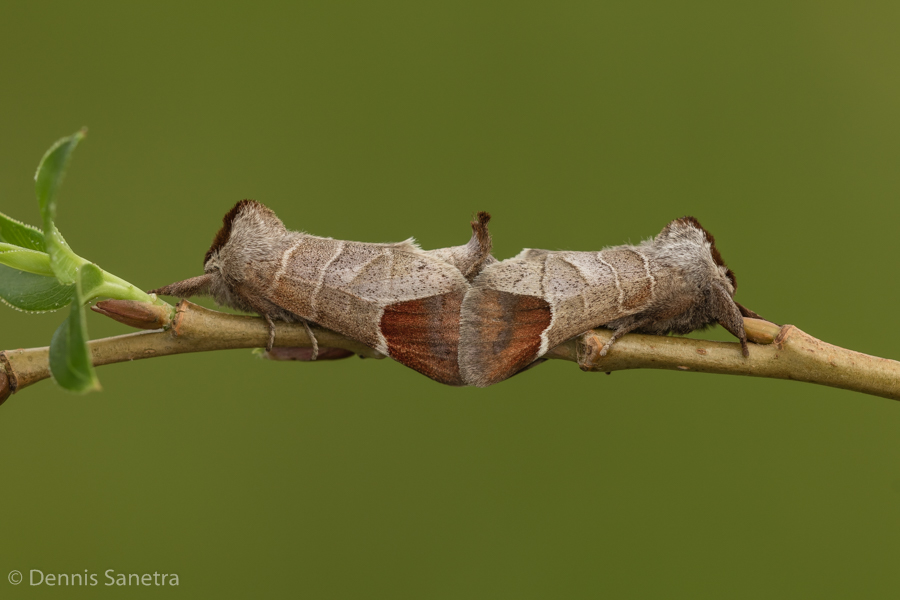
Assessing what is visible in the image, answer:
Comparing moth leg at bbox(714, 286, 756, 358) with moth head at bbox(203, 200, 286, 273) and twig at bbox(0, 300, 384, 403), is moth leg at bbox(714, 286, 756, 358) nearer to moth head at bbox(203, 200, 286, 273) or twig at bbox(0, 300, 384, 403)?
twig at bbox(0, 300, 384, 403)

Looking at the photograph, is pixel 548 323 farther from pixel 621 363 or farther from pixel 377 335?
pixel 377 335

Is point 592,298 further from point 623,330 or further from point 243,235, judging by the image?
point 243,235

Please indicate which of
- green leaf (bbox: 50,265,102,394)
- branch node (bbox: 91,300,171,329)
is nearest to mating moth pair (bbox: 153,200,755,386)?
branch node (bbox: 91,300,171,329)

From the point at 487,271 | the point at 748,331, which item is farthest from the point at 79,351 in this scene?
the point at 748,331

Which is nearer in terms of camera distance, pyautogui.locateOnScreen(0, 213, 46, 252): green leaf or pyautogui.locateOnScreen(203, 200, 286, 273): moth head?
pyautogui.locateOnScreen(0, 213, 46, 252): green leaf

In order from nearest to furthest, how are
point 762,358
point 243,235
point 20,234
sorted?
point 20,234 < point 762,358 < point 243,235

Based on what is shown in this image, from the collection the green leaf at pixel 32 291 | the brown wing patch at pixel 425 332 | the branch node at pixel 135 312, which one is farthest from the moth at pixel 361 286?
the green leaf at pixel 32 291

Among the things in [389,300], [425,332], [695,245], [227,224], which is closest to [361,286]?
[389,300]
